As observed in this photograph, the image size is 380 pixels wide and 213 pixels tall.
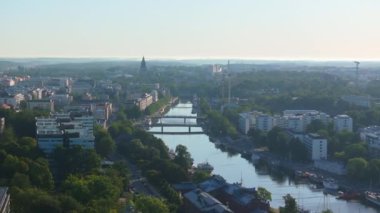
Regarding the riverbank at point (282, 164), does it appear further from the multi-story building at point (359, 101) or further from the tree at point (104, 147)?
the multi-story building at point (359, 101)

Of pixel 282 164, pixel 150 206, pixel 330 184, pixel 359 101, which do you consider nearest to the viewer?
pixel 150 206

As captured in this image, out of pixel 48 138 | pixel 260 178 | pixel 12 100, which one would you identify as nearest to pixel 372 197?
pixel 260 178

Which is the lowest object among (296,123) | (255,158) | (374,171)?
(255,158)

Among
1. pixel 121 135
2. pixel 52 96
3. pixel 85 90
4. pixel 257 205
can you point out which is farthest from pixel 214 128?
pixel 85 90

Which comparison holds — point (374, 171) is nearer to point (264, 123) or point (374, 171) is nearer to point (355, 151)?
point (355, 151)

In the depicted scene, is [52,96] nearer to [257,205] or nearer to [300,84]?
[300,84]

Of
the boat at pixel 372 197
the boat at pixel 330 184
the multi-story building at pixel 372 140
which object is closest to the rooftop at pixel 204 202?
the boat at pixel 372 197

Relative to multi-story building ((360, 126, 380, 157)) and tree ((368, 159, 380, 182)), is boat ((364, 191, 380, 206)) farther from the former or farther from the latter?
multi-story building ((360, 126, 380, 157))
